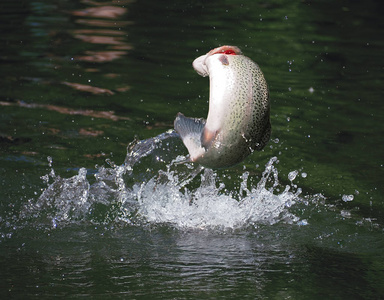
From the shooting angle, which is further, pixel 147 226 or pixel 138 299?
pixel 147 226

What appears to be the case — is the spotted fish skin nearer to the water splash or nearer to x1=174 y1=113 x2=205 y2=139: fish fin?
x1=174 y1=113 x2=205 y2=139: fish fin

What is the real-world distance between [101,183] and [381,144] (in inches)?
107

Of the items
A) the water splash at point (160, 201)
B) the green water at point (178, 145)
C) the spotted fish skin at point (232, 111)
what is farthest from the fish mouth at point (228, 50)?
the water splash at point (160, 201)

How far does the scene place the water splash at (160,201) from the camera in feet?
16.6

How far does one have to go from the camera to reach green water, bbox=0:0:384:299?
417 centimetres

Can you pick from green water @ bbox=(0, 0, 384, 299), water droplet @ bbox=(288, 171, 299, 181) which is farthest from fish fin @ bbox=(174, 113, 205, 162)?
water droplet @ bbox=(288, 171, 299, 181)

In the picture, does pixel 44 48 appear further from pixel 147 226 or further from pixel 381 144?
pixel 147 226

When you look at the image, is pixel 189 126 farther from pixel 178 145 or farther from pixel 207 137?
pixel 178 145

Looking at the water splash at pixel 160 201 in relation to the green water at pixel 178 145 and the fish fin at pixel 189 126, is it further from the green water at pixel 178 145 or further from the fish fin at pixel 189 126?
the fish fin at pixel 189 126

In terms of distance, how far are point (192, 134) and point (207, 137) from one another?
15 cm

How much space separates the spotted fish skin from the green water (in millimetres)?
723

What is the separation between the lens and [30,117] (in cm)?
746

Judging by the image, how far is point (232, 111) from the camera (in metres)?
3.71

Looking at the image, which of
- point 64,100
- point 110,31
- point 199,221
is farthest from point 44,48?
point 199,221
